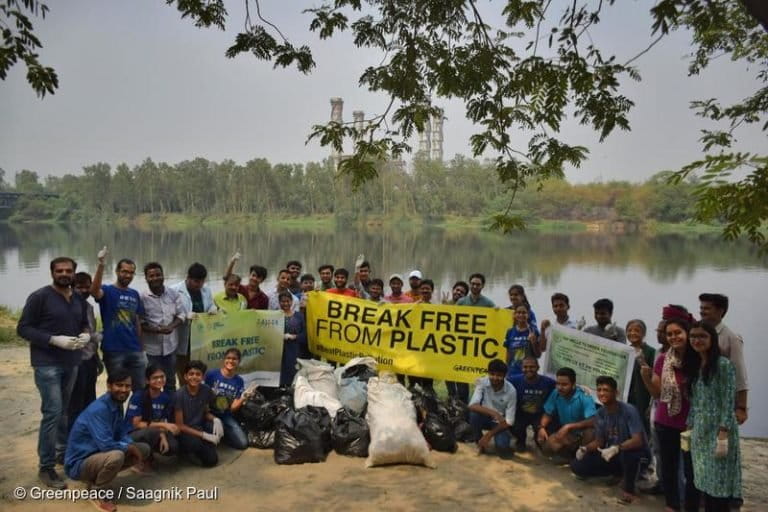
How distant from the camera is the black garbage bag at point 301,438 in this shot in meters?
5.06

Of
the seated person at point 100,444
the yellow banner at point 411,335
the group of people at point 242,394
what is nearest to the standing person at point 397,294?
the yellow banner at point 411,335

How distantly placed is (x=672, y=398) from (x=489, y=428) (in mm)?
1892

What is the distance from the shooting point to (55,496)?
14.2 feet

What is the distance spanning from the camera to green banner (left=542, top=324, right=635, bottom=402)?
16.7 feet

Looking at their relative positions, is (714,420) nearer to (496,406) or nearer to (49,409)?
(496,406)

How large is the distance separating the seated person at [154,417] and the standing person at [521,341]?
3010 millimetres

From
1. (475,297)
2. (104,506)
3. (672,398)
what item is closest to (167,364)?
(104,506)

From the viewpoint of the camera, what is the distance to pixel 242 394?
17.9ft

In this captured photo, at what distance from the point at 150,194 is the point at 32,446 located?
235 ft

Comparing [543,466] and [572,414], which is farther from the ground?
[572,414]

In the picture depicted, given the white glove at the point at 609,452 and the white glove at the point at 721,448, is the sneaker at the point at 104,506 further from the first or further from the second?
the white glove at the point at 721,448

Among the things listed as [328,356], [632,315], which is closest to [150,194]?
[632,315]

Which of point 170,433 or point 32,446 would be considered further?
point 32,446

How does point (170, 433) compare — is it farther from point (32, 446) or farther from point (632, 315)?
point (632, 315)
